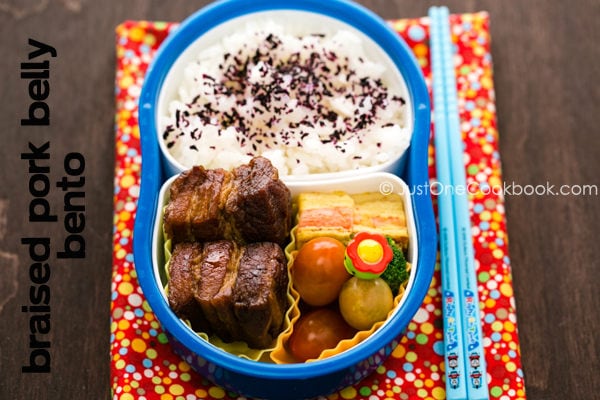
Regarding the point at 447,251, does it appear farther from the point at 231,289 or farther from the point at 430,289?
the point at 231,289

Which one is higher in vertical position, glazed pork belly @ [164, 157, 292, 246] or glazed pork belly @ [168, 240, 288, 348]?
glazed pork belly @ [164, 157, 292, 246]

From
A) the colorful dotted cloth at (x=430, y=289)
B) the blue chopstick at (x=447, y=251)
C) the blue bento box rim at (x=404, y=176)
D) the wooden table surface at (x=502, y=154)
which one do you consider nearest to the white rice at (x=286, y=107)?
the blue bento box rim at (x=404, y=176)

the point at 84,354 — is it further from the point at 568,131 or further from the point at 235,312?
the point at 568,131

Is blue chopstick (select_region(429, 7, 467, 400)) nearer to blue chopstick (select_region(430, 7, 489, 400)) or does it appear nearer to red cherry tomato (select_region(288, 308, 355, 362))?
blue chopstick (select_region(430, 7, 489, 400))

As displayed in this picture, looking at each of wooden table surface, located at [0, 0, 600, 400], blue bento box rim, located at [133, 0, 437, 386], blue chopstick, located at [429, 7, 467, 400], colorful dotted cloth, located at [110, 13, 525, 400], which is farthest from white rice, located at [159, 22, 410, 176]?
wooden table surface, located at [0, 0, 600, 400]

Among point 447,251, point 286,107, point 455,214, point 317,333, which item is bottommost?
point 317,333

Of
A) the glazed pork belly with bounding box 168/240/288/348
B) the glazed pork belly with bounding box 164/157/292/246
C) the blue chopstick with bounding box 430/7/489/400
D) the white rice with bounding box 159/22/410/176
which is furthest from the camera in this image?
the white rice with bounding box 159/22/410/176

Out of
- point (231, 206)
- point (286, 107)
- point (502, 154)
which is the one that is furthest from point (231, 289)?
point (502, 154)
